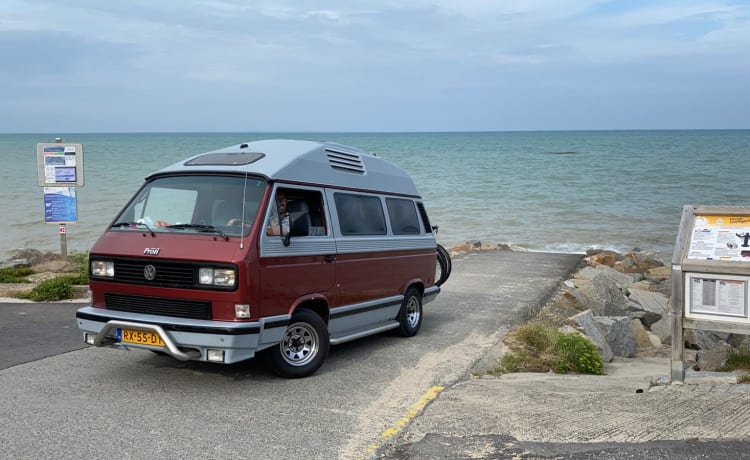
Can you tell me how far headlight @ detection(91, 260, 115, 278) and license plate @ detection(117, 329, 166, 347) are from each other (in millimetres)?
610

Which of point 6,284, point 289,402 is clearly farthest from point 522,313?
point 6,284

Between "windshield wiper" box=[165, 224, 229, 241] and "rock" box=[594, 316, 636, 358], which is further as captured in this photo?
"rock" box=[594, 316, 636, 358]

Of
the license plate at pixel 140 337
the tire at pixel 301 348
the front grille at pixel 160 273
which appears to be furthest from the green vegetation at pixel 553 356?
the license plate at pixel 140 337

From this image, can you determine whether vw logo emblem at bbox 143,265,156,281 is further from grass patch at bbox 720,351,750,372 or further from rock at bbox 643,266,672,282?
rock at bbox 643,266,672,282

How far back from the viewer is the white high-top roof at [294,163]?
7.90 meters

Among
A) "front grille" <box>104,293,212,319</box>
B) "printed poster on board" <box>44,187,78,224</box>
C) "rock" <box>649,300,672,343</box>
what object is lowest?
"rock" <box>649,300,672,343</box>

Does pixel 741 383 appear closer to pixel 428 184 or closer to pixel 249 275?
pixel 249 275

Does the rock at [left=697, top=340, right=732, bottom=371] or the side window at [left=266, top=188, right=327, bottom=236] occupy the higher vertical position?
the side window at [left=266, top=188, right=327, bottom=236]

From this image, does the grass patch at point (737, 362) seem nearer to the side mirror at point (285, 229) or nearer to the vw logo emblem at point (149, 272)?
the side mirror at point (285, 229)

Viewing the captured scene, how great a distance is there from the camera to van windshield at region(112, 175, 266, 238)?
24.5ft

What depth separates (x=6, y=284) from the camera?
44.3ft

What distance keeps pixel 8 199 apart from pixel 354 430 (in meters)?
37.6

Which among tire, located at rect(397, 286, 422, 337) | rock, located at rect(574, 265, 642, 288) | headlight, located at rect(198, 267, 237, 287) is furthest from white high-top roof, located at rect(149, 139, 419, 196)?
rock, located at rect(574, 265, 642, 288)

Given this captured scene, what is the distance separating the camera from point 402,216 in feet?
34.1
